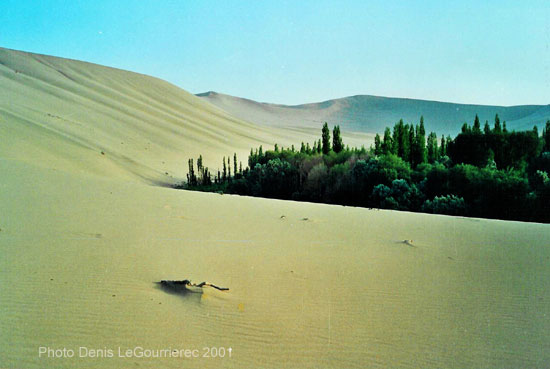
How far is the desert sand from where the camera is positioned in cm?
324

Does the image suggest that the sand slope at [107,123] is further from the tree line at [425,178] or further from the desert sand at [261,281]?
the desert sand at [261,281]

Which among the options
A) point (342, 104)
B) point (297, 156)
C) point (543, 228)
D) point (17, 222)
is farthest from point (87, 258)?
point (342, 104)

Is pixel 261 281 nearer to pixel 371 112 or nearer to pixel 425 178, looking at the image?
pixel 425 178

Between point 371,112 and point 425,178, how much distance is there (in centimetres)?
14972

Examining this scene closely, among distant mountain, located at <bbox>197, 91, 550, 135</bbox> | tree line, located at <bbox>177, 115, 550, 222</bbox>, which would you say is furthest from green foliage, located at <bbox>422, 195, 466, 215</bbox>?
distant mountain, located at <bbox>197, 91, 550, 135</bbox>

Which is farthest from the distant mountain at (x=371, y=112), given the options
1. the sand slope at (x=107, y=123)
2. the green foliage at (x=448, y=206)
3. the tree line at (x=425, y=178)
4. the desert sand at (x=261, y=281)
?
the desert sand at (x=261, y=281)

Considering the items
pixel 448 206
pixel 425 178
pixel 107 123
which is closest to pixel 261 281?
pixel 448 206

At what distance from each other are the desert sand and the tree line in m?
7.23

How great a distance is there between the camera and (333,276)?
189 inches

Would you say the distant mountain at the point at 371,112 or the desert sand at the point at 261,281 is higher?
the distant mountain at the point at 371,112

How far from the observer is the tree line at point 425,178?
49.7ft

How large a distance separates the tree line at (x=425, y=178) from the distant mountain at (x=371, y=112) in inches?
4276

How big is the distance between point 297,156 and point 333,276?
877 inches

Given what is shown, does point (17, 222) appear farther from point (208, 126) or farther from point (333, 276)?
point (208, 126)
